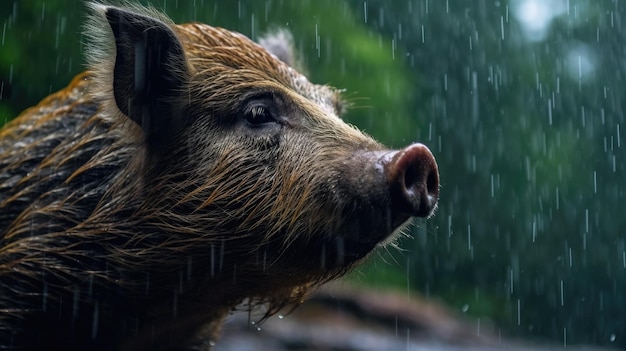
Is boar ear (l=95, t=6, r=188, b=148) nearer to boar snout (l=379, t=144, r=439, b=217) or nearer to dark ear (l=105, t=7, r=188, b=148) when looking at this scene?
dark ear (l=105, t=7, r=188, b=148)

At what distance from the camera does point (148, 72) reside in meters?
3.75

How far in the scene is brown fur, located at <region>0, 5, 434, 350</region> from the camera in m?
3.69

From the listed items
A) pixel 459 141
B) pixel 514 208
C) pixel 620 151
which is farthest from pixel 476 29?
pixel 620 151

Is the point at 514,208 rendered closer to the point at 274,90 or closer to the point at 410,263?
the point at 410,263

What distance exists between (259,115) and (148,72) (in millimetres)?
520

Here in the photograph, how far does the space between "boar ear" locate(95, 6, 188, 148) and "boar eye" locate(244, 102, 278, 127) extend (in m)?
0.30

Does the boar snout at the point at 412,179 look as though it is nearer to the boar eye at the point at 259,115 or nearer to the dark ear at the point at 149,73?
the boar eye at the point at 259,115

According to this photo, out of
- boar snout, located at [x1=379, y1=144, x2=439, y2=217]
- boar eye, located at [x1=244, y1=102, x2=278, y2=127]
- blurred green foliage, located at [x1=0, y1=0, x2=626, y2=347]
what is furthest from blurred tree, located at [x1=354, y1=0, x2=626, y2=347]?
boar snout, located at [x1=379, y1=144, x2=439, y2=217]

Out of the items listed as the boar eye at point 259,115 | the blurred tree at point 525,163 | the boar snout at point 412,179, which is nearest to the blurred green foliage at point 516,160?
the blurred tree at point 525,163

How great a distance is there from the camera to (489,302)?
23453 mm

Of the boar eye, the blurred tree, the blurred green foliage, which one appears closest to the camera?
the boar eye

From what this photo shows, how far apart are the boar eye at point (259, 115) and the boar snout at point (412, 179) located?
0.70 meters

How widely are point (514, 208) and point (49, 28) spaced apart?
17319mm

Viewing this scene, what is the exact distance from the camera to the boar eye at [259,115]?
12.5ft
